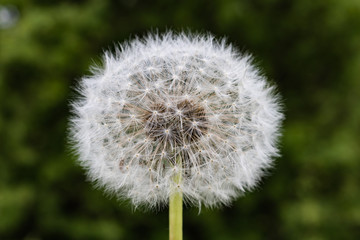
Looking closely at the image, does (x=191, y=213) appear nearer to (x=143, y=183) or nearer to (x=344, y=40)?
(x=344, y=40)

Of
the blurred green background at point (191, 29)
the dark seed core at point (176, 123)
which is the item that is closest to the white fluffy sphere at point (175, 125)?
the dark seed core at point (176, 123)

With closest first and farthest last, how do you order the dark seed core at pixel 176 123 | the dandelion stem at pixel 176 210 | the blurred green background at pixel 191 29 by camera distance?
the dandelion stem at pixel 176 210, the dark seed core at pixel 176 123, the blurred green background at pixel 191 29

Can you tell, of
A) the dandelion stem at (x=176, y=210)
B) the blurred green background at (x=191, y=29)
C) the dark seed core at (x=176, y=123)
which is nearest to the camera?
the dandelion stem at (x=176, y=210)

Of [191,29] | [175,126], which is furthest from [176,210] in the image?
[191,29]

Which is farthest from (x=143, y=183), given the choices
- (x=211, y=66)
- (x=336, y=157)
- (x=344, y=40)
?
(x=344, y=40)

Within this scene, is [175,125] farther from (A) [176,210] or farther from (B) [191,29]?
(B) [191,29]

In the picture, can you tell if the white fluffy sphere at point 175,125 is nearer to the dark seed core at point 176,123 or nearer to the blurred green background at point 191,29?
the dark seed core at point 176,123

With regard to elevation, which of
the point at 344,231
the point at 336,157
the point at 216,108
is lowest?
the point at 216,108

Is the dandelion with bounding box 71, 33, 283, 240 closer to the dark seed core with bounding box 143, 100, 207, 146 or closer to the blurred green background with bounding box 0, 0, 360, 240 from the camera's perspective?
the dark seed core with bounding box 143, 100, 207, 146
